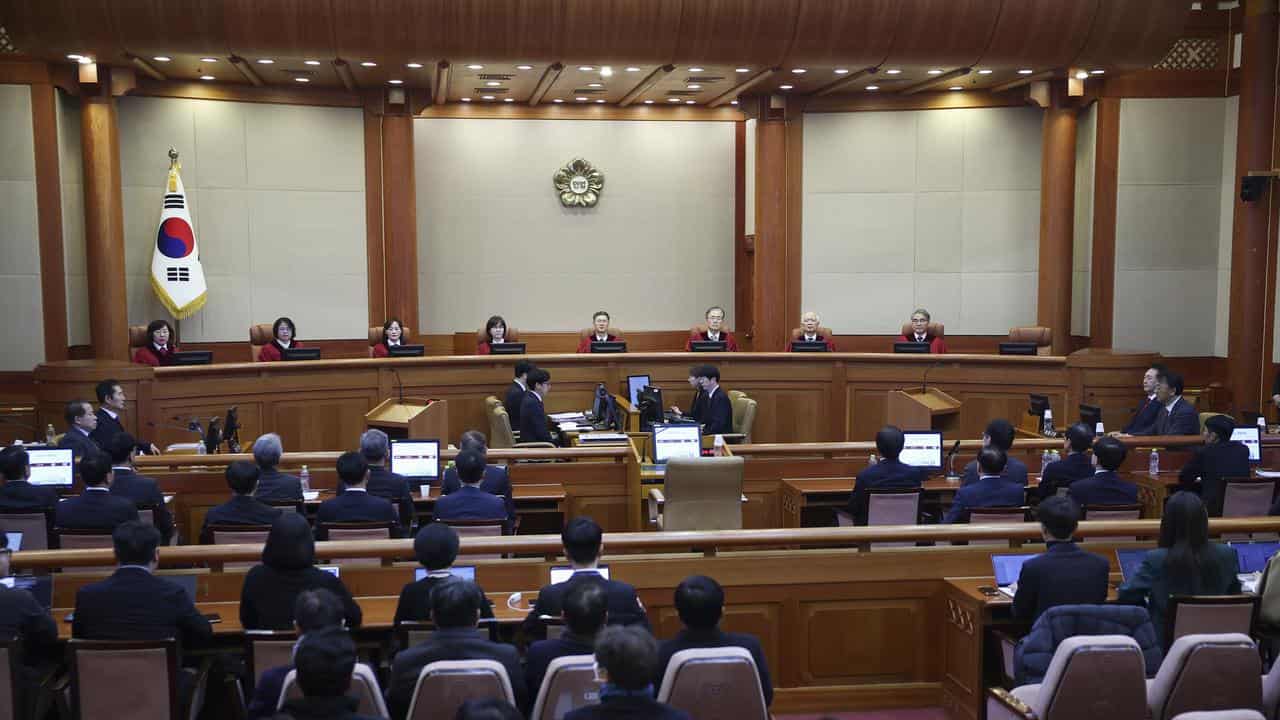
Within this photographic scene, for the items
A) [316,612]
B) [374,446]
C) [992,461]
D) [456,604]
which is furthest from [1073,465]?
[316,612]

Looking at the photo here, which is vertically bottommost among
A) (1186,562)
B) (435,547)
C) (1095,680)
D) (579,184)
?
(1095,680)

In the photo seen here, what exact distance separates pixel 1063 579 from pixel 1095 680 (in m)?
0.80

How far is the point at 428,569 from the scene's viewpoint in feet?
14.5

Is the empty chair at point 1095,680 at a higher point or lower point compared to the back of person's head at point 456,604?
lower

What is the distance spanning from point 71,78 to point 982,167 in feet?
33.3

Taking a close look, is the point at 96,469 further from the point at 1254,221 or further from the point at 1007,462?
the point at 1254,221

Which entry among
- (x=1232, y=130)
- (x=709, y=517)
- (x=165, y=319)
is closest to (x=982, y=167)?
(x=1232, y=130)

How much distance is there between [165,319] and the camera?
12.7 meters

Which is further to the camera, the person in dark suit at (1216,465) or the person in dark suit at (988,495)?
the person in dark suit at (1216,465)

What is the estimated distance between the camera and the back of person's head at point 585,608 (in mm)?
3766

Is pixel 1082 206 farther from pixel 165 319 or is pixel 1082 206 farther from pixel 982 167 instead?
pixel 165 319

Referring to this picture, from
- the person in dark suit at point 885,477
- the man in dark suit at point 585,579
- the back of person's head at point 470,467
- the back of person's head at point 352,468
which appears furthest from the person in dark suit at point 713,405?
the man in dark suit at point 585,579

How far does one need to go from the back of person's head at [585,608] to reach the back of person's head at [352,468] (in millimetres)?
2583

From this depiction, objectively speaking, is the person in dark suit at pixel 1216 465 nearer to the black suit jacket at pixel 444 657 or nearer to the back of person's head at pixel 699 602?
the back of person's head at pixel 699 602
